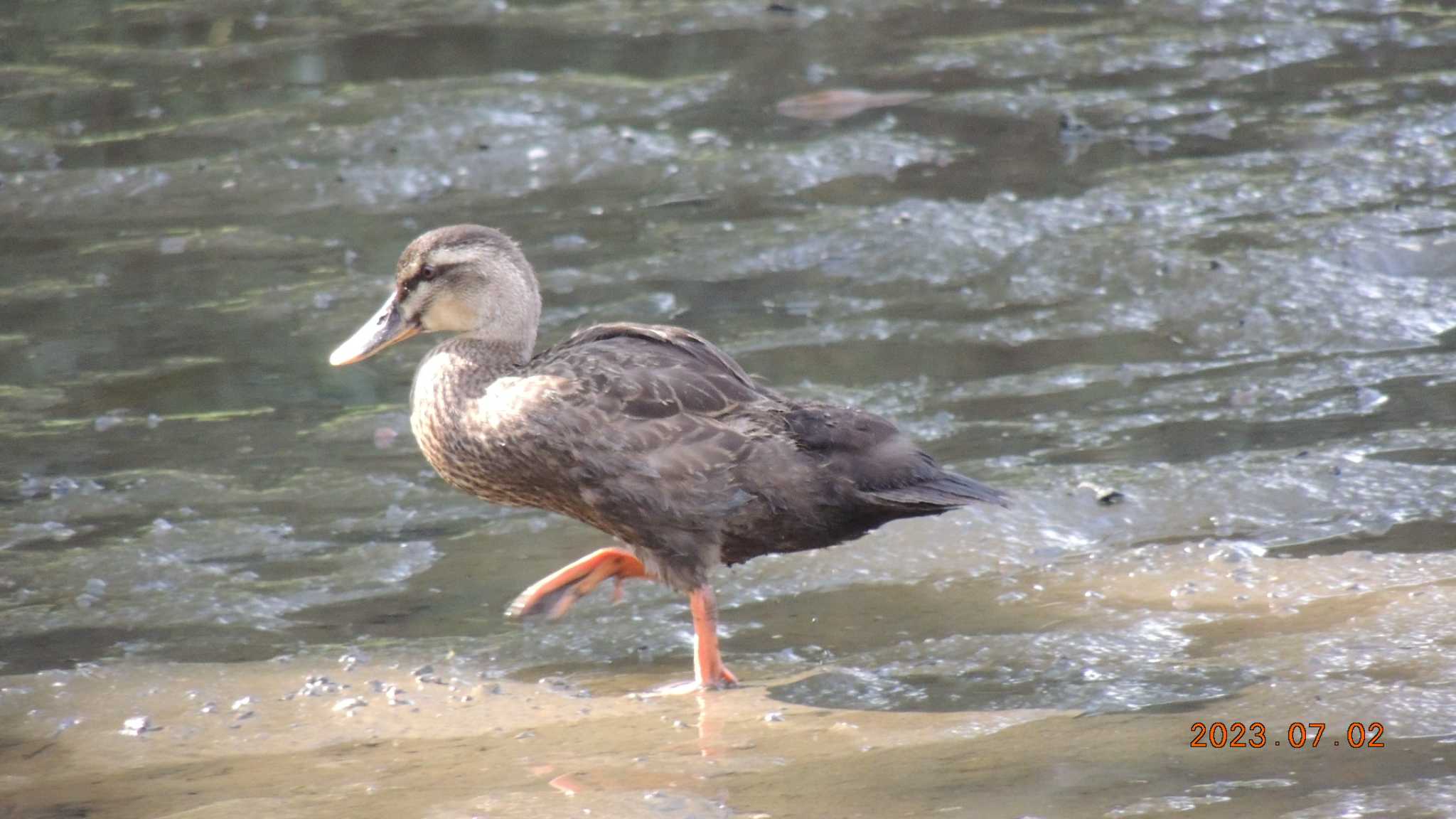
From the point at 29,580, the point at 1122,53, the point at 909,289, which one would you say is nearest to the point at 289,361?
the point at 29,580

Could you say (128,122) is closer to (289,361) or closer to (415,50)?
(415,50)

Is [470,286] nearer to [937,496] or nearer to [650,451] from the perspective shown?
[650,451]

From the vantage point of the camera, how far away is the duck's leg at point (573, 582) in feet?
16.9

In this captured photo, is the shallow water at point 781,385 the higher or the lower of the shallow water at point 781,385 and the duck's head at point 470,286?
the lower

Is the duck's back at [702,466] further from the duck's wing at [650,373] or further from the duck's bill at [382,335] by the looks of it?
the duck's bill at [382,335]

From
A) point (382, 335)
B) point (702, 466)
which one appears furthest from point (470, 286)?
point (702, 466)

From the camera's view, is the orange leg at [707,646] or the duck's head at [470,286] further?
the duck's head at [470,286]

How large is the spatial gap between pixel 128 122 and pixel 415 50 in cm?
183

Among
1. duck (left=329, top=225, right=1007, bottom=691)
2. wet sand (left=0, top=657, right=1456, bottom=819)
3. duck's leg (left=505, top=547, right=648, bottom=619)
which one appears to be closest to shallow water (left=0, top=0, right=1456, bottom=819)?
wet sand (left=0, top=657, right=1456, bottom=819)

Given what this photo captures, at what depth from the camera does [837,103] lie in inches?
392

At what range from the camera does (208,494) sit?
6.17m

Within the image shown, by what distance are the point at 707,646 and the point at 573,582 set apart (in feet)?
1.94

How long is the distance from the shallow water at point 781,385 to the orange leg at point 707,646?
9 cm

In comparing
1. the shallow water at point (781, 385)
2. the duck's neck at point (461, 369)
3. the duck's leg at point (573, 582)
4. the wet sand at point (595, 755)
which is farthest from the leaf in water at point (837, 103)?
the wet sand at point (595, 755)
